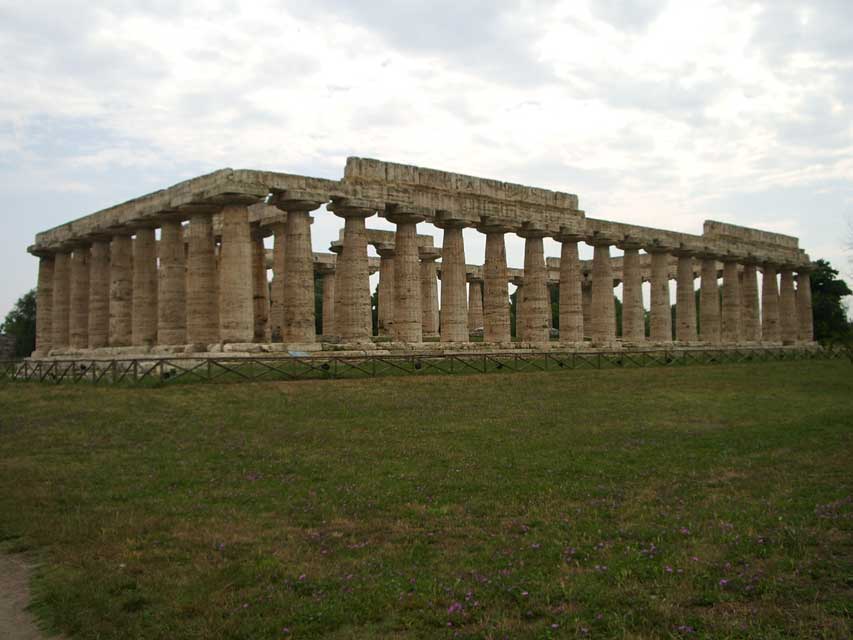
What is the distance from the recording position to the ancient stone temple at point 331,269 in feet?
126

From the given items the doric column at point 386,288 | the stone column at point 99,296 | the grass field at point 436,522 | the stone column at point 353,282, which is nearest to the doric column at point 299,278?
the stone column at point 353,282

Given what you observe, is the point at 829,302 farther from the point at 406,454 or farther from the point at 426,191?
the point at 406,454

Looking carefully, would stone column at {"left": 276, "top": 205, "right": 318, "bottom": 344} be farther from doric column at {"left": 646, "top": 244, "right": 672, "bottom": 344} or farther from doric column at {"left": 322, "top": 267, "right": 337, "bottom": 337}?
doric column at {"left": 646, "top": 244, "right": 672, "bottom": 344}

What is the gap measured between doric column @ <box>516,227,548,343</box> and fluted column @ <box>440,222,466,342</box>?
511 cm

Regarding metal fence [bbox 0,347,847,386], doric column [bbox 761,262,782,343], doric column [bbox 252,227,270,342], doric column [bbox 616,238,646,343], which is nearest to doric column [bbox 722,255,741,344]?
doric column [bbox 761,262,782,343]

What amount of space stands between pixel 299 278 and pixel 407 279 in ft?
22.2

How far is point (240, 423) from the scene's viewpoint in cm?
2078

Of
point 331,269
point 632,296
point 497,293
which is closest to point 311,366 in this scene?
point 497,293

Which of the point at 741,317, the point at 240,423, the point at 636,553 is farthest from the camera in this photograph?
the point at 741,317

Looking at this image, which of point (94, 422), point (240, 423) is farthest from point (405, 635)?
point (94, 422)

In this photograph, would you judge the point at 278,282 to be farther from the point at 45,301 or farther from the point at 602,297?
the point at 602,297

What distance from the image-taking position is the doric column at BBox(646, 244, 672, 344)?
57.0 meters

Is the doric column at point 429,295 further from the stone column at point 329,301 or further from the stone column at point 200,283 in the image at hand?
the stone column at point 200,283

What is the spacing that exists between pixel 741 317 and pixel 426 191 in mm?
37334
